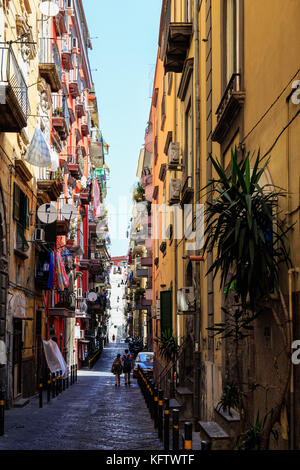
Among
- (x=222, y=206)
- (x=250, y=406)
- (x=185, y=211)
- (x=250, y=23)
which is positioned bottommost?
(x=250, y=406)

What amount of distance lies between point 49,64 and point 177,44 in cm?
1067

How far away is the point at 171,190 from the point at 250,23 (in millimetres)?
10292

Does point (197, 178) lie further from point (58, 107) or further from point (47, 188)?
point (58, 107)

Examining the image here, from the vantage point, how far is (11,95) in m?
15.0

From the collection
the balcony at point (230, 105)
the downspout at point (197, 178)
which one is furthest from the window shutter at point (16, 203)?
the balcony at point (230, 105)

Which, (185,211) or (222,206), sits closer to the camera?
(222,206)

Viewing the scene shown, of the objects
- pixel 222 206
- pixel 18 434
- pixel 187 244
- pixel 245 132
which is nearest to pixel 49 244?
pixel 187 244

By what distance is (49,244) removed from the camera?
27.7 meters

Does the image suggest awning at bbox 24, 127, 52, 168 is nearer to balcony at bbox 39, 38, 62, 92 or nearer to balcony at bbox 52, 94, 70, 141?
balcony at bbox 39, 38, 62, 92

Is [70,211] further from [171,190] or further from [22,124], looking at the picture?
[22,124]

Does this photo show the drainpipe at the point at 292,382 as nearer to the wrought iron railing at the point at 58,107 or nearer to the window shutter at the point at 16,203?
the window shutter at the point at 16,203

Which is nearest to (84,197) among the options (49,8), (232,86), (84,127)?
(84,127)

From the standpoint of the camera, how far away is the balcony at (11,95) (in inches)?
591

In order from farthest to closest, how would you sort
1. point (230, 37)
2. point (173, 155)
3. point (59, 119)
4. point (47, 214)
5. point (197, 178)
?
point (59, 119) < point (47, 214) < point (173, 155) < point (197, 178) < point (230, 37)
